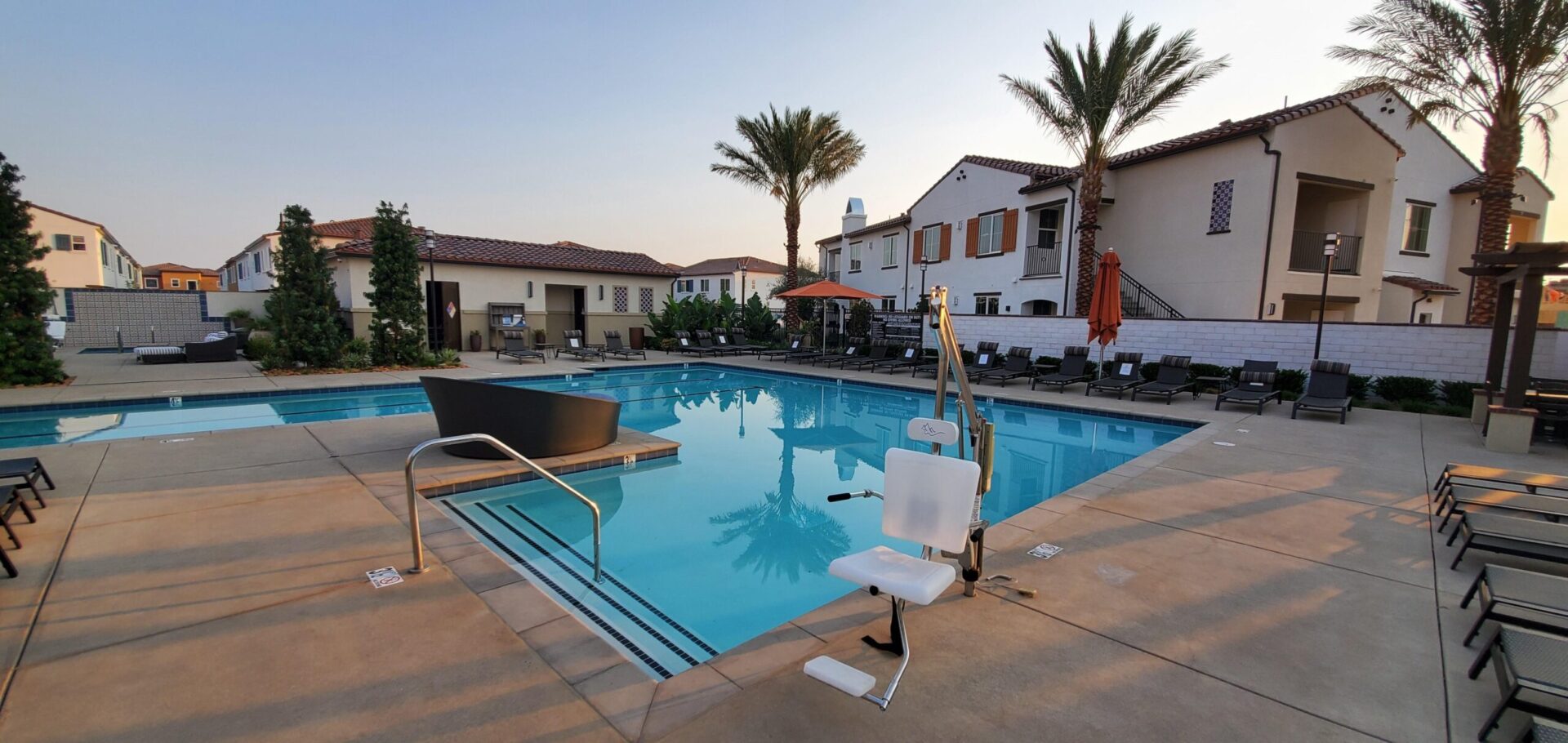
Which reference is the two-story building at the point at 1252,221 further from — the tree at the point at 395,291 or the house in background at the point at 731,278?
the house in background at the point at 731,278

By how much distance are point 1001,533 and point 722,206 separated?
2194 centimetres

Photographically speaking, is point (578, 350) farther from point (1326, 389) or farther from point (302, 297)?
point (1326, 389)

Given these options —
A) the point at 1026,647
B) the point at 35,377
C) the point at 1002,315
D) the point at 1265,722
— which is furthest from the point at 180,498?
the point at 1002,315

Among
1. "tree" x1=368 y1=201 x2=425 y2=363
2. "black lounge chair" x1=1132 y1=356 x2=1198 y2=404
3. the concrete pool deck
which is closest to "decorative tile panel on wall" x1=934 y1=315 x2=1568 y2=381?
"black lounge chair" x1=1132 y1=356 x2=1198 y2=404

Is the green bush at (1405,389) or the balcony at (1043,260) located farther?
the balcony at (1043,260)

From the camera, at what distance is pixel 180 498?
194 inches

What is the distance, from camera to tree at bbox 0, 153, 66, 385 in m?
10.4

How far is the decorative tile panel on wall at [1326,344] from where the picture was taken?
10664mm

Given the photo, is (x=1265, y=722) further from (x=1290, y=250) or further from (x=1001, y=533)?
(x=1290, y=250)

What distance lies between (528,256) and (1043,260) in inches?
709

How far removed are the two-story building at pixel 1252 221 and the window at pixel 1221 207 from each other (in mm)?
32

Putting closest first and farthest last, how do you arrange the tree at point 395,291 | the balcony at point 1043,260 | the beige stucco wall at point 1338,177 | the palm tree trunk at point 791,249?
the tree at point 395,291 → the beige stucco wall at point 1338,177 → the balcony at point 1043,260 → the palm tree trunk at point 791,249

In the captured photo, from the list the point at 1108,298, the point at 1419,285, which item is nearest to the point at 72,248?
the point at 1108,298

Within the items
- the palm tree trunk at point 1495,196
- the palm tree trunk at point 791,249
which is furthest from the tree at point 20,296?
the palm tree trunk at point 1495,196
